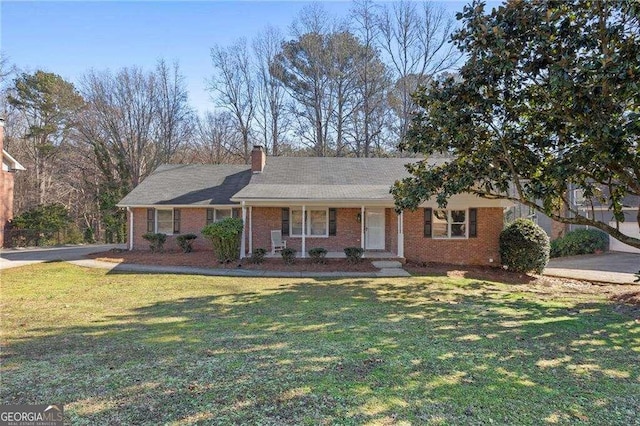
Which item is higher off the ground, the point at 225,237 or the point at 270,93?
the point at 270,93

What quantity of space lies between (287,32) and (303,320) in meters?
31.2

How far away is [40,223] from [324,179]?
19925 mm

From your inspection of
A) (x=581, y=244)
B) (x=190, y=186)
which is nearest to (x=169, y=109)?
(x=190, y=186)

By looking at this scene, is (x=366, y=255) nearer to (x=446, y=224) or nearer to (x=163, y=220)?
(x=446, y=224)

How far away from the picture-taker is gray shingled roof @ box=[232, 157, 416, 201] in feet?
50.8

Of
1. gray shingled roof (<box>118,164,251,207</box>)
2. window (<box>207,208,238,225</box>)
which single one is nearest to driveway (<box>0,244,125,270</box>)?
gray shingled roof (<box>118,164,251,207</box>)

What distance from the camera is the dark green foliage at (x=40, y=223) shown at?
78.6ft

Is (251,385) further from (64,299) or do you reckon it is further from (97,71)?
(97,71)

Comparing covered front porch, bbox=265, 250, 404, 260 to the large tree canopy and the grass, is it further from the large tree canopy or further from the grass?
the grass

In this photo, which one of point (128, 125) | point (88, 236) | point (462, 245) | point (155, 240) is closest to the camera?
point (462, 245)

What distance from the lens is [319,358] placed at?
4820 mm

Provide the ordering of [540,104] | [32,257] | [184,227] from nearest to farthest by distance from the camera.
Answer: [540,104] < [32,257] < [184,227]

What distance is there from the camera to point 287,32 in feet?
106

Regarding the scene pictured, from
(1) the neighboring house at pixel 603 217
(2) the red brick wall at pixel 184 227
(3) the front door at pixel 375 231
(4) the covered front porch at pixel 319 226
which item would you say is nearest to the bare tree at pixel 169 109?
(2) the red brick wall at pixel 184 227
